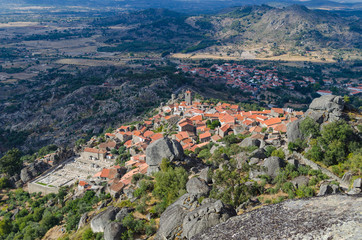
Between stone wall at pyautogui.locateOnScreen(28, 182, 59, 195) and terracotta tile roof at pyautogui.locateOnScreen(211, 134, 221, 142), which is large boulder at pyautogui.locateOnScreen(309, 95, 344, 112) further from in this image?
stone wall at pyautogui.locateOnScreen(28, 182, 59, 195)

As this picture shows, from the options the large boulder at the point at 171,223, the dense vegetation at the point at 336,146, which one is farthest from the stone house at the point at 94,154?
the dense vegetation at the point at 336,146

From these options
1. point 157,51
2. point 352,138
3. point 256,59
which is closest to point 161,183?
point 352,138

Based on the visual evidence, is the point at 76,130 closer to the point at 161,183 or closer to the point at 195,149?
the point at 195,149

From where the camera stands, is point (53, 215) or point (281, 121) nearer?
point (53, 215)

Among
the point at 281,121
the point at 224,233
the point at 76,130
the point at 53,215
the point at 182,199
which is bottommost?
the point at 76,130

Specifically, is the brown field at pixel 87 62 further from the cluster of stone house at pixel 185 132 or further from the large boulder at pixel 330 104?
the large boulder at pixel 330 104

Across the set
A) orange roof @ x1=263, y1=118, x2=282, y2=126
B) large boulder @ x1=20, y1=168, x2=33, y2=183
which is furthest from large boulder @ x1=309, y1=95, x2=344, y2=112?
large boulder @ x1=20, y1=168, x2=33, y2=183
